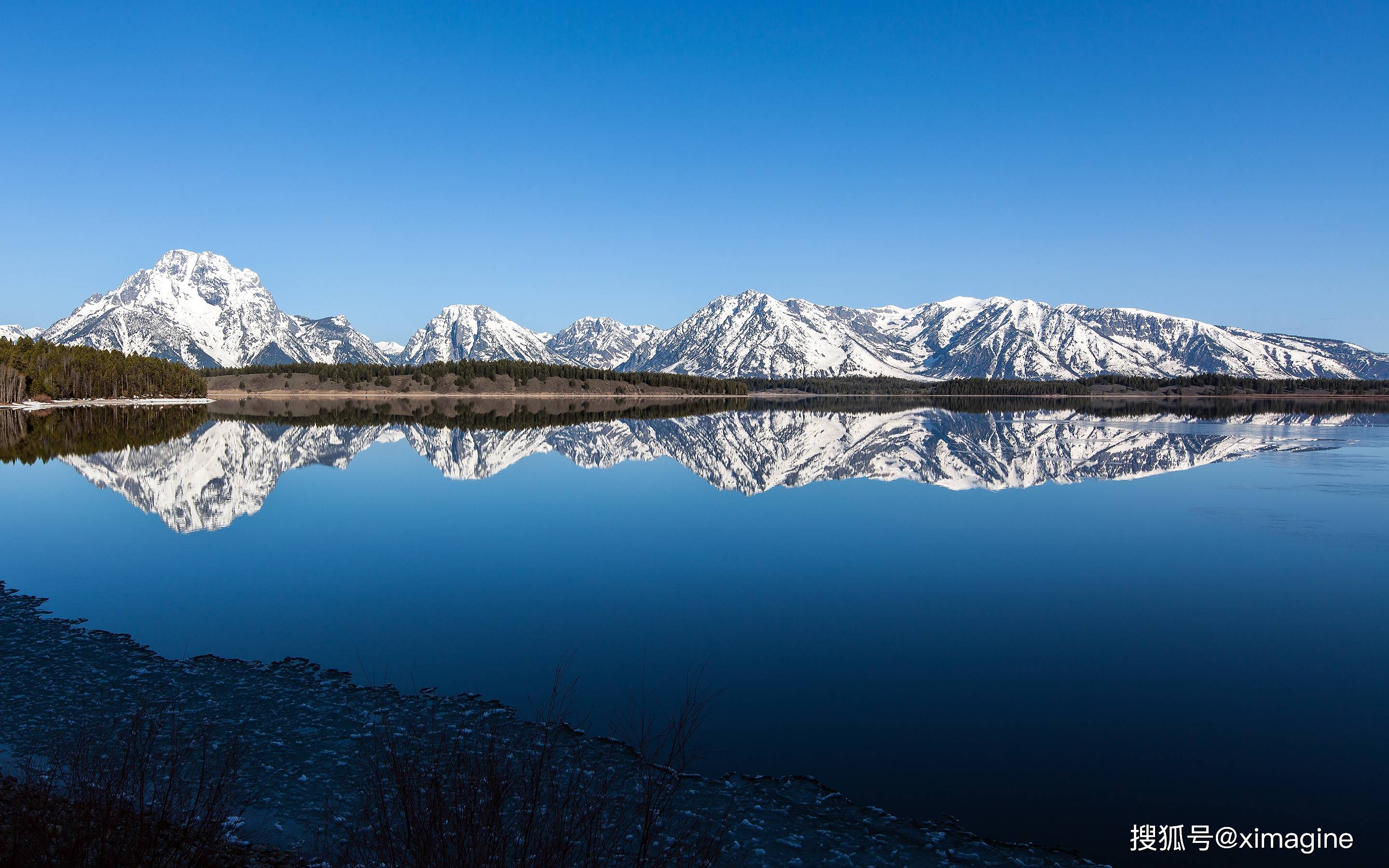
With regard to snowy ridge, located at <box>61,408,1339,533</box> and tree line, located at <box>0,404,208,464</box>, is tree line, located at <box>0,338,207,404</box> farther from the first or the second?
snowy ridge, located at <box>61,408,1339,533</box>

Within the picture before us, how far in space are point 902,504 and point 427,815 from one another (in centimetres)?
3381

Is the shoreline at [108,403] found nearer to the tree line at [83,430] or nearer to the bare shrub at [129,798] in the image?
the tree line at [83,430]

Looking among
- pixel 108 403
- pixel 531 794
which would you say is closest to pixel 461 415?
pixel 108 403

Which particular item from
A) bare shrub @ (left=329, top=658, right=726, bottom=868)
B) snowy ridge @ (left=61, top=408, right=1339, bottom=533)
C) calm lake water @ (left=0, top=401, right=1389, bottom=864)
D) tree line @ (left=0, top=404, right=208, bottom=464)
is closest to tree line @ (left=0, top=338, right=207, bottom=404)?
tree line @ (left=0, top=404, right=208, bottom=464)

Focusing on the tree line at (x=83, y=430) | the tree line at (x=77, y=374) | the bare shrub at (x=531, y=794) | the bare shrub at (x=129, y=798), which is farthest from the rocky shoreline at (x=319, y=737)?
the tree line at (x=77, y=374)

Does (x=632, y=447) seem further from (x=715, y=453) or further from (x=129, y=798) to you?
(x=129, y=798)

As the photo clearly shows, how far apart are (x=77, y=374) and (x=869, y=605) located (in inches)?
6903

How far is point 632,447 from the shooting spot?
248 feet

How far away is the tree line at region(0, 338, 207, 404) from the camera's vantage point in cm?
13025

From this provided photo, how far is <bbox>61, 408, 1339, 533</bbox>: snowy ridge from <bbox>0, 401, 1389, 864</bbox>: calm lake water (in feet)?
2.78

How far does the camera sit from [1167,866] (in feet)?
34.2

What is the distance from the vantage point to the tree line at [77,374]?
130250 millimetres

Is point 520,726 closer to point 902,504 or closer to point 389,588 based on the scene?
point 389,588

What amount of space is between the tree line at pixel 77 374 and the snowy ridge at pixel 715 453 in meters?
55.1
